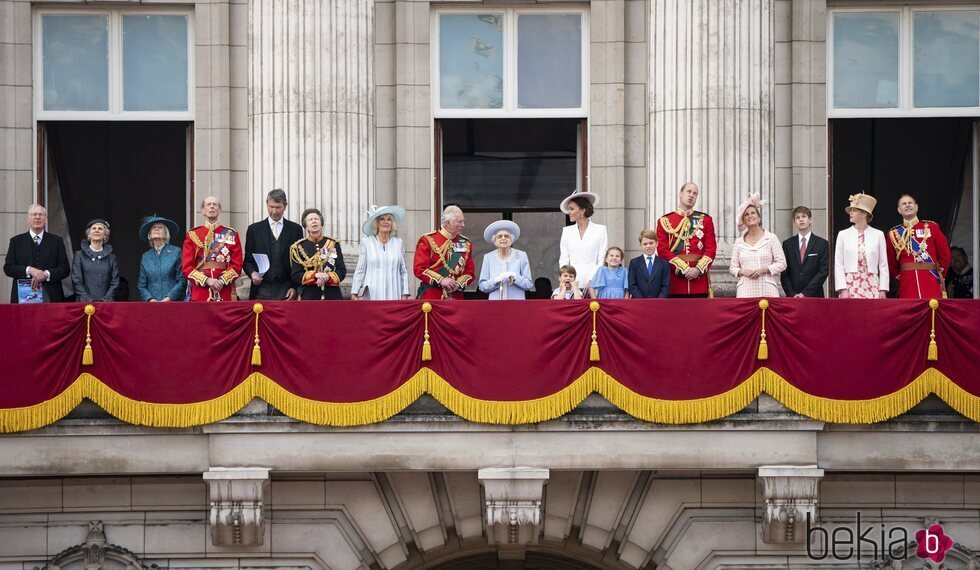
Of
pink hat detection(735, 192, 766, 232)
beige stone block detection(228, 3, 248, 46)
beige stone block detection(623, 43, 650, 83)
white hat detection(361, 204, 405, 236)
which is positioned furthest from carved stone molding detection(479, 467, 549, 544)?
beige stone block detection(228, 3, 248, 46)

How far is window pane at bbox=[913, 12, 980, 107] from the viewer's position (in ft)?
103

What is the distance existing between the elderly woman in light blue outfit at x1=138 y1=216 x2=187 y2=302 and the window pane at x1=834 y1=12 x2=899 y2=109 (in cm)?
1026

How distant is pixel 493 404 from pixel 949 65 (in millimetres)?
9748

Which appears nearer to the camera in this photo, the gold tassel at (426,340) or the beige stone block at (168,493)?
the gold tassel at (426,340)

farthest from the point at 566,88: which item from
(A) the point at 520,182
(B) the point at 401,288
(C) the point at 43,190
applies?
(C) the point at 43,190

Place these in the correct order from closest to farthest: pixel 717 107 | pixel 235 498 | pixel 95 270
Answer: pixel 235 498, pixel 95 270, pixel 717 107

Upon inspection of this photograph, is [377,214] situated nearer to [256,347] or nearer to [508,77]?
[256,347]

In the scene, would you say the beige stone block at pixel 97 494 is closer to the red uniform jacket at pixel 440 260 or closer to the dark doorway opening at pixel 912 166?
the red uniform jacket at pixel 440 260

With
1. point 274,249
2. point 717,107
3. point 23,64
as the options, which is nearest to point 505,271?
point 274,249

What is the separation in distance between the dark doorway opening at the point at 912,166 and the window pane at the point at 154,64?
985 cm

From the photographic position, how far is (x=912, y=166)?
107 feet

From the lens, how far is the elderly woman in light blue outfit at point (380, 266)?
27922mm

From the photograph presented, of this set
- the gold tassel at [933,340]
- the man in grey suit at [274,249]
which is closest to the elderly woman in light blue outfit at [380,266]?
the man in grey suit at [274,249]

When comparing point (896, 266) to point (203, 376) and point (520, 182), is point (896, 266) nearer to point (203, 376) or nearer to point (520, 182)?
point (520, 182)
